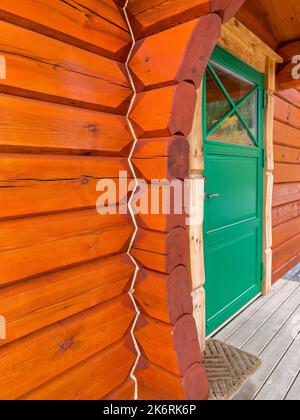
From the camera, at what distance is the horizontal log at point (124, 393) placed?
1410 mm

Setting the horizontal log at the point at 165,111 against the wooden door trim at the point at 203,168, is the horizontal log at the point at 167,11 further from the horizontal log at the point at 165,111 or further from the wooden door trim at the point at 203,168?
the wooden door trim at the point at 203,168

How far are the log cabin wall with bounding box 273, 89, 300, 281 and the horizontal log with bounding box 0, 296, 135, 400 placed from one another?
7.91ft

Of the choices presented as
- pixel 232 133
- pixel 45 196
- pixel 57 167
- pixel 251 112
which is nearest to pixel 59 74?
pixel 57 167

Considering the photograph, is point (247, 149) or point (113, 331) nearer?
point (113, 331)

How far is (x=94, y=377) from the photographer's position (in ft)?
4.39

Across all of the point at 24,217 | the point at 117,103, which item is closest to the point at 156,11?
the point at 117,103

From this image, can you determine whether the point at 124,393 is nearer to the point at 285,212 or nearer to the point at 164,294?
the point at 164,294

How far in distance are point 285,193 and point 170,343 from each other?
2.71 m

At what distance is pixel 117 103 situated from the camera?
1.34 meters

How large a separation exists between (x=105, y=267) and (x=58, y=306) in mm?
270

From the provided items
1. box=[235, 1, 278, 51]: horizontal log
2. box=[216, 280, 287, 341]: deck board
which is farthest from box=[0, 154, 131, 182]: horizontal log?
box=[235, 1, 278, 51]: horizontal log

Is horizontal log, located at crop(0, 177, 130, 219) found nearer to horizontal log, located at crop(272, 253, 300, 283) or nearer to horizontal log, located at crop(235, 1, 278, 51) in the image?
horizontal log, located at crop(235, 1, 278, 51)

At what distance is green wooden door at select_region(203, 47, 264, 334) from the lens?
2.16 m
